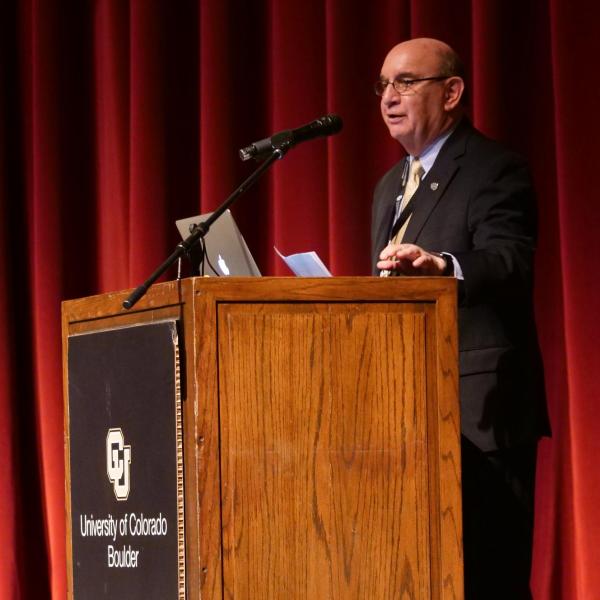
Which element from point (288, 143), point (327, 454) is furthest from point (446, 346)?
point (288, 143)

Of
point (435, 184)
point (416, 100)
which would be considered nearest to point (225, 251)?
point (435, 184)

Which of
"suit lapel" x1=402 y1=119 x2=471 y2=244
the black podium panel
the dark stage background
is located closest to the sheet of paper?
the black podium panel

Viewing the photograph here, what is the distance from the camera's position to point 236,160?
10.5 ft

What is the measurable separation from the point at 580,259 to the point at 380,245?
22.8 inches

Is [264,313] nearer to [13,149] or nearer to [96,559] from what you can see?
[96,559]

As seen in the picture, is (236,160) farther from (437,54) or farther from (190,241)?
(190,241)

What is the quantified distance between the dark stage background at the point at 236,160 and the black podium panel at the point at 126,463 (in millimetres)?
1297

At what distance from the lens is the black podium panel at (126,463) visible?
5.13 ft

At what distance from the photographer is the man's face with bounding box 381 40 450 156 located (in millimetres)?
2285

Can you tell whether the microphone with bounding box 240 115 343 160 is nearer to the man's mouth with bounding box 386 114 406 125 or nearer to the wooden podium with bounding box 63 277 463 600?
the wooden podium with bounding box 63 277 463 600

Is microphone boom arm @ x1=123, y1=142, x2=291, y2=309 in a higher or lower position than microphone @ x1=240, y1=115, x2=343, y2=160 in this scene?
lower

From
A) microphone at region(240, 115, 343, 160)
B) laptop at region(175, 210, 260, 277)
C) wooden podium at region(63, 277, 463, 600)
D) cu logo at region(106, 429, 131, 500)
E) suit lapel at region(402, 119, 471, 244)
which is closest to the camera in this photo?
wooden podium at region(63, 277, 463, 600)

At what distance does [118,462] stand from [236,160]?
1637mm

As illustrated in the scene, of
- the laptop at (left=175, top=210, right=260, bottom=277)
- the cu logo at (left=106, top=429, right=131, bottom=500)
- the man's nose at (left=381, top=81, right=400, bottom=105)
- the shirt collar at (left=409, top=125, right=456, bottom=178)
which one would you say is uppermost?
the man's nose at (left=381, top=81, right=400, bottom=105)
